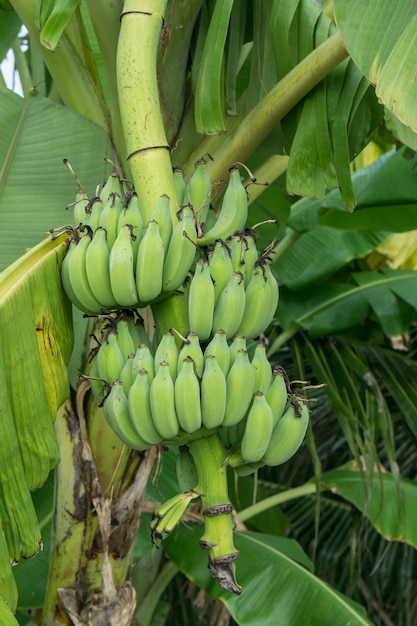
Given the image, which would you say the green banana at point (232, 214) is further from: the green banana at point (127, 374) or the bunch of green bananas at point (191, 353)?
the green banana at point (127, 374)

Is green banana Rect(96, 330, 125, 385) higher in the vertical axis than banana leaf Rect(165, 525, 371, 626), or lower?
higher

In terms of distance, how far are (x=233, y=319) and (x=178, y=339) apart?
0.25 ft

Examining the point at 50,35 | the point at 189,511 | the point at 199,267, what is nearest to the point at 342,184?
the point at 199,267

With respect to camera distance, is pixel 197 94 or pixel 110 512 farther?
pixel 110 512

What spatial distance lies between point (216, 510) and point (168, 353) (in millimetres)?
204

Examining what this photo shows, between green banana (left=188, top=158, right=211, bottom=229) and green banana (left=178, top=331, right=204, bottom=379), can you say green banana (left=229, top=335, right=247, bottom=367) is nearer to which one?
green banana (left=178, top=331, right=204, bottom=379)

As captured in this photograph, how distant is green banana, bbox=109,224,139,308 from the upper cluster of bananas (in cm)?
7

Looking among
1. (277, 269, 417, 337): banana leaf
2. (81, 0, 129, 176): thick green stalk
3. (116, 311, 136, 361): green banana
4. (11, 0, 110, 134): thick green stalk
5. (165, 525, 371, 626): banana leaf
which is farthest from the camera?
(277, 269, 417, 337): banana leaf

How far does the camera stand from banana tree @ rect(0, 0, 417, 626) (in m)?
0.93

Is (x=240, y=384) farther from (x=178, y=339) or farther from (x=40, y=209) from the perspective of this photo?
(x=40, y=209)

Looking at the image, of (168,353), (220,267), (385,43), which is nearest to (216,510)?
(168,353)

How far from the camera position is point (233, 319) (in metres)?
0.92

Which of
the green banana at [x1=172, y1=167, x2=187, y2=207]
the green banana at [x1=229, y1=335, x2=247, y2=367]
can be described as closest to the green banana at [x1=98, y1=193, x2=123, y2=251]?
the green banana at [x1=172, y1=167, x2=187, y2=207]

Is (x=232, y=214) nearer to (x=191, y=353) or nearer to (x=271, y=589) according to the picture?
(x=191, y=353)
